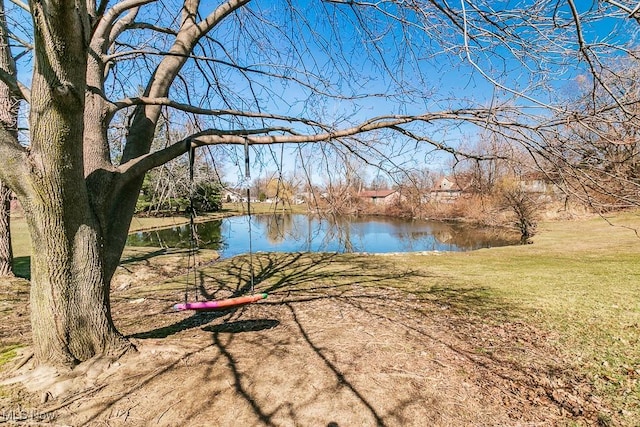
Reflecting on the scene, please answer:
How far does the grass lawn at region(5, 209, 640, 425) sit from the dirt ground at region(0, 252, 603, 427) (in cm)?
26

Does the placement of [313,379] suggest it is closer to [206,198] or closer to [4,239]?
[206,198]

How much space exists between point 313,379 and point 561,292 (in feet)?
16.2

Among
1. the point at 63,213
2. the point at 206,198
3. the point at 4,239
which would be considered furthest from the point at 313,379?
the point at 4,239

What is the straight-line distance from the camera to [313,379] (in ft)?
8.86

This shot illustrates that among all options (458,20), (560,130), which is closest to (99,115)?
(458,20)

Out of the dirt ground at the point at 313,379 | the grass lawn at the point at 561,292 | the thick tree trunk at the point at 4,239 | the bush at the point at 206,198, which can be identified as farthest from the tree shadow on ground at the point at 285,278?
the thick tree trunk at the point at 4,239

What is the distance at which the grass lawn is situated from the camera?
310 cm

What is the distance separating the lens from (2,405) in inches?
89.4

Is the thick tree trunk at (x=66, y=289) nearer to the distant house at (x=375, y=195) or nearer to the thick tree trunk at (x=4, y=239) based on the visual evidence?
the distant house at (x=375, y=195)

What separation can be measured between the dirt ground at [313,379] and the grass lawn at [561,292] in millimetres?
256

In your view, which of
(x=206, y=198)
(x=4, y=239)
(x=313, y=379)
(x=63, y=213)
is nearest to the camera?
(x=63, y=213)

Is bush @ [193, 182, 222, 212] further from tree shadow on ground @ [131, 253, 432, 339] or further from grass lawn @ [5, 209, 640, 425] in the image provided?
tree shadow on ground @ [131, 253, 432, 339]

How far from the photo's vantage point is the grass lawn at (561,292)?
3.10m

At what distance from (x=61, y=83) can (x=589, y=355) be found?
490cm
